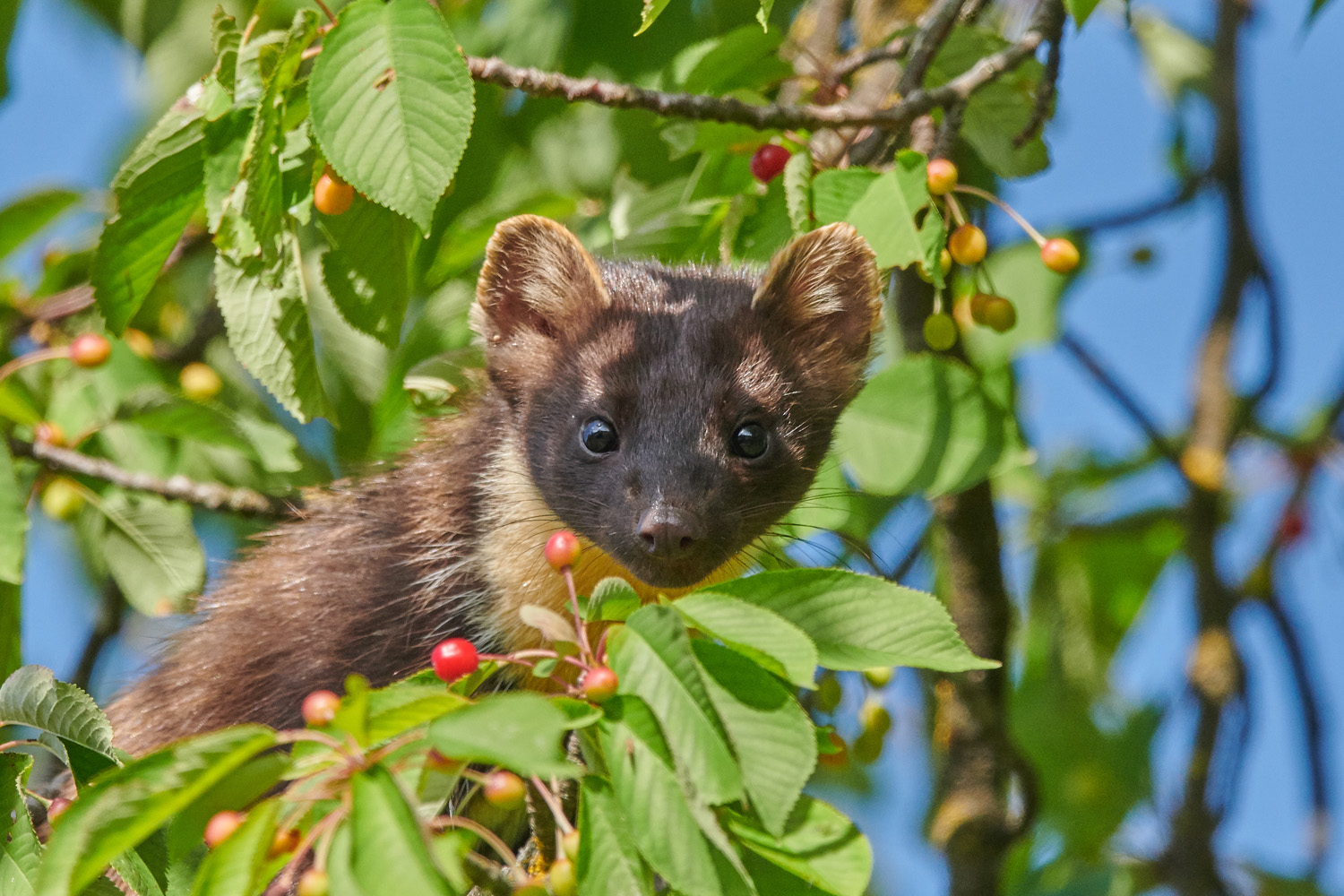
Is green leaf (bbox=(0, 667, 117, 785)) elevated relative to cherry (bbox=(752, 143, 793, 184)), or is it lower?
lower

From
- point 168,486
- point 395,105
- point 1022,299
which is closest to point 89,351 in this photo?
point 168,486

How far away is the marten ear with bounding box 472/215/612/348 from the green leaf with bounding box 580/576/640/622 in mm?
2132

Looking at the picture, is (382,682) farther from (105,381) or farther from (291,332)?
(105,381)

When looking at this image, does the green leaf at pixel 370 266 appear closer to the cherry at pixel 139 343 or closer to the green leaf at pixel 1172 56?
the cherry at pixel 139 343

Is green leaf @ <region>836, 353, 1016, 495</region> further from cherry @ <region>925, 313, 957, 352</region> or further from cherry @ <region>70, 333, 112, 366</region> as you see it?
cherry @ <region>70, 333, 112, 366</region>

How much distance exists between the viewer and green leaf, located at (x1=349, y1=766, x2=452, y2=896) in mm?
2244

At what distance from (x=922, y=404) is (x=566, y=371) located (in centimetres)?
132

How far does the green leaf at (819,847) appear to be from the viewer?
2.87 m

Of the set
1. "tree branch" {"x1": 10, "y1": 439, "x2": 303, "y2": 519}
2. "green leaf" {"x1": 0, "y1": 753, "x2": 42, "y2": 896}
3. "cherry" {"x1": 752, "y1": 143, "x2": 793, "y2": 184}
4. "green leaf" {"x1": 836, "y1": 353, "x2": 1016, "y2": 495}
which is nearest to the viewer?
"green leaf" {"x1": 0, "y1": 753, "x2": 42, "y2": 896}

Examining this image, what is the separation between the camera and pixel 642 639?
2.80 metres

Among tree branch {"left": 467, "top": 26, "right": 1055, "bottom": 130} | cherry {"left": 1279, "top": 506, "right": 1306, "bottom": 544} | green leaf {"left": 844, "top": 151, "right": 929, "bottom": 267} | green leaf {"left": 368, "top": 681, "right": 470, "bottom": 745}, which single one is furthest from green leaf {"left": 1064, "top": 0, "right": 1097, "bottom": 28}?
cherry {"left": 1279, "top": 506, "right": 1306, "bottom": 544}

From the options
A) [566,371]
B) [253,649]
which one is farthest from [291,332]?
[253,649]

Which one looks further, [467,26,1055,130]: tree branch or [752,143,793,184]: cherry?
[752,143,793,184]: cherry

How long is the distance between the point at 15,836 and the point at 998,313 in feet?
10.9
